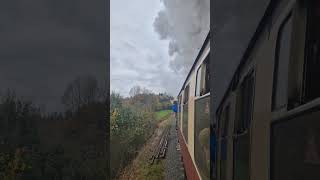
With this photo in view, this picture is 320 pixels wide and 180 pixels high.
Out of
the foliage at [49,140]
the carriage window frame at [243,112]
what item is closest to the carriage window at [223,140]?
the carriage window frame at [243,112]

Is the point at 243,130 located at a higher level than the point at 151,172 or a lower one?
higher

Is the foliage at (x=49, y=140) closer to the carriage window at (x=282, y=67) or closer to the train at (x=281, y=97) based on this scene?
the train at (x=281, y=97)

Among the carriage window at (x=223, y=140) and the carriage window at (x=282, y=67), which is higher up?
the carriage window at (x=282, y=67)

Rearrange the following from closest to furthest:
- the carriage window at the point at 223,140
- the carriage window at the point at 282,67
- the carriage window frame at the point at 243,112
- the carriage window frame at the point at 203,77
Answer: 1. the carriage window at the point at 282,67
2. the carriage window frame at the point at 243,112
3. the carriage window at the point at 223,140
4. the carriage window frame at the point at 203,77

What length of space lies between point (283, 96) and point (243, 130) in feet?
2.09

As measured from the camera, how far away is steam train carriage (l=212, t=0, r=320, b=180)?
1.04m

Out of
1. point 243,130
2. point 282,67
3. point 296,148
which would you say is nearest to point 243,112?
point 243,130

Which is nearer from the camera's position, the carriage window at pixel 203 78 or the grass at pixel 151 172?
the carriage window at pixel 203 78

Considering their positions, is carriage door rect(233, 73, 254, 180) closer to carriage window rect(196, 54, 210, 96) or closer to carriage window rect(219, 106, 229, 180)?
carriage window rect(219, 106, 229, 180)

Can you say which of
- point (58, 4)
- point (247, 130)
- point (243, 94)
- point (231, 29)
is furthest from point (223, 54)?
point (58, 4)

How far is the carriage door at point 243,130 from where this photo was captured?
5.53ft

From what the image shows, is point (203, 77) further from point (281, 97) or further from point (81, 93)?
point (281, 97)

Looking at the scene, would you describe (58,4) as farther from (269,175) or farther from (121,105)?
(269,175)

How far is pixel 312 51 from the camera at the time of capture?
110 cm
